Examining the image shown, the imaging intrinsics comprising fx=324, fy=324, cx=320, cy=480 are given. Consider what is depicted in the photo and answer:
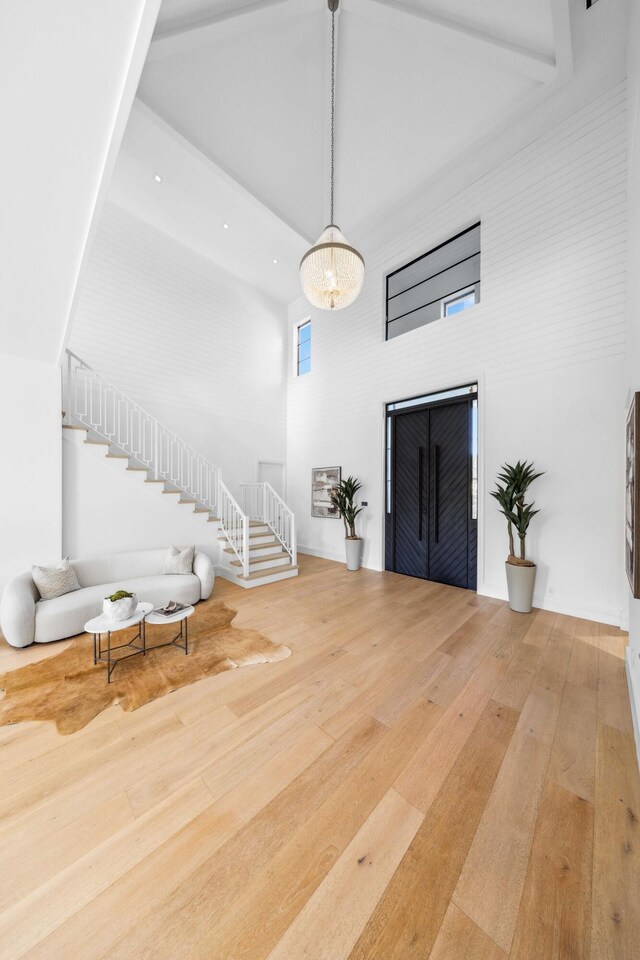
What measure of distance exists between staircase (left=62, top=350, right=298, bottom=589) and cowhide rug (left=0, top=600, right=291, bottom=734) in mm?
1742

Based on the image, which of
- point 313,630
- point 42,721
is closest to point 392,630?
point 313,630

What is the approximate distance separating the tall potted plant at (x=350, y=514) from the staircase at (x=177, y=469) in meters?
1.01

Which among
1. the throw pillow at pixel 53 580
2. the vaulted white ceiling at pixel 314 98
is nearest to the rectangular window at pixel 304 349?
the vaulted white ceiling at pixel 314 98

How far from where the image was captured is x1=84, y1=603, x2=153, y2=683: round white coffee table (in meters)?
2.60

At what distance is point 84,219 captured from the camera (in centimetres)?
247

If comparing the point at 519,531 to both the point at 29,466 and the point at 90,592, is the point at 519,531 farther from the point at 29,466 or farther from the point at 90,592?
the point at 29,466

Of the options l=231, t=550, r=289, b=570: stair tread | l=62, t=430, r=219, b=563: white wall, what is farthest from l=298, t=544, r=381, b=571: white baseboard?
l=62, t=430, r=219, b=563: white wall

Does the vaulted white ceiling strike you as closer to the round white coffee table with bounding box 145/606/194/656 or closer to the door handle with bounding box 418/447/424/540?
the door handle with bounding box 418/447/424/540

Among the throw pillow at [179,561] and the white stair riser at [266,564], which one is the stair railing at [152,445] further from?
the throw pillow at [179,561]

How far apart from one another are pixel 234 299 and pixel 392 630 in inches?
285

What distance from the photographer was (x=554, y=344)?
3.98 metres

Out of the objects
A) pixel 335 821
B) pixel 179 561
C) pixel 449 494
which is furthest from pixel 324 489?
pixel 335 821

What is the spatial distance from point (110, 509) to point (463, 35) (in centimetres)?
679

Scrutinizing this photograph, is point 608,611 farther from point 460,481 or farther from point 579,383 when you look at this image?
point 579,383
